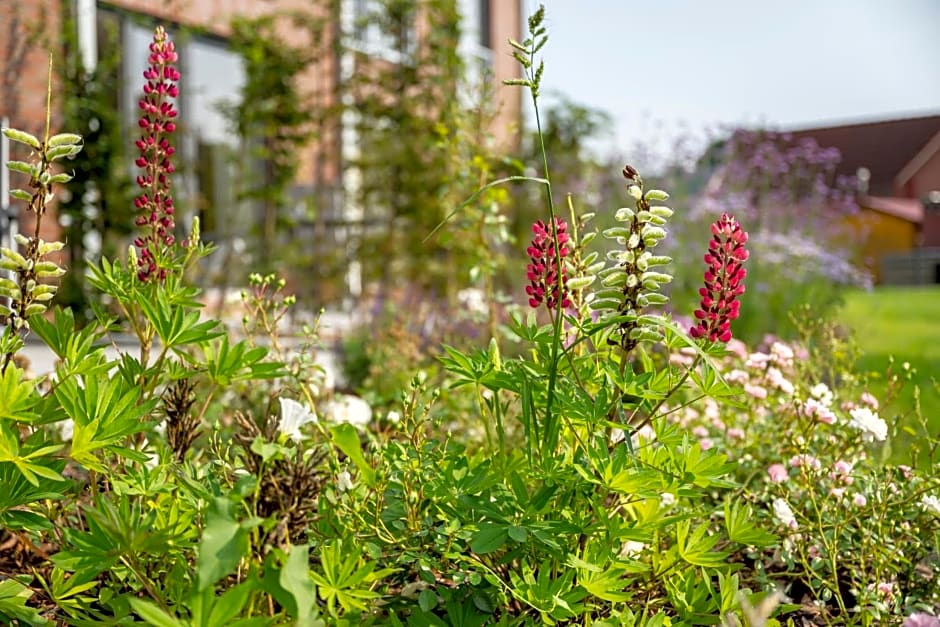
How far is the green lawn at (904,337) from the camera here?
18.5 ft

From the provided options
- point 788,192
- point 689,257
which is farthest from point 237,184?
point 788,192

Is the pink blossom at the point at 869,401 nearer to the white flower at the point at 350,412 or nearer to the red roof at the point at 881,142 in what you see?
the white flower at the point at 350,412

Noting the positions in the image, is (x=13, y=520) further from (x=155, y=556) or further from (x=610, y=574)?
(x=610, y=574)

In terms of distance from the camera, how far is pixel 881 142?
29688 millimetres

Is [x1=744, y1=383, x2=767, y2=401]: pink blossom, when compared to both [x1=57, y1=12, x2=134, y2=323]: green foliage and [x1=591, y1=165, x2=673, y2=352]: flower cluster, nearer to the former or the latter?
[x1=591, y1=165, x2=673, y2=352]: flower cluster

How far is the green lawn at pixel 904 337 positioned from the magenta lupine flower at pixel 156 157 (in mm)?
2699

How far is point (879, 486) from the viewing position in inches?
77.2

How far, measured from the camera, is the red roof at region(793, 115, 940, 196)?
29.6 m

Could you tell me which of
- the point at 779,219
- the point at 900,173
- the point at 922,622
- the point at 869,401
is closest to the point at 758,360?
the point at 869,401

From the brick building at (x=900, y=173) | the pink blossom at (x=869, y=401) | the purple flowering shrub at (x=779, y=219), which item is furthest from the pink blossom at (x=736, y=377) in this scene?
the brick building at (x=900, y=173)

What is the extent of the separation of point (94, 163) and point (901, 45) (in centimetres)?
835

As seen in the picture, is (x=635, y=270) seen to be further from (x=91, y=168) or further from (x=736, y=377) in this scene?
(x=91, y=168)

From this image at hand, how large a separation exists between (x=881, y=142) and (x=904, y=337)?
2274 cm

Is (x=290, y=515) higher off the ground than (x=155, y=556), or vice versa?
(x=290, y=515)
